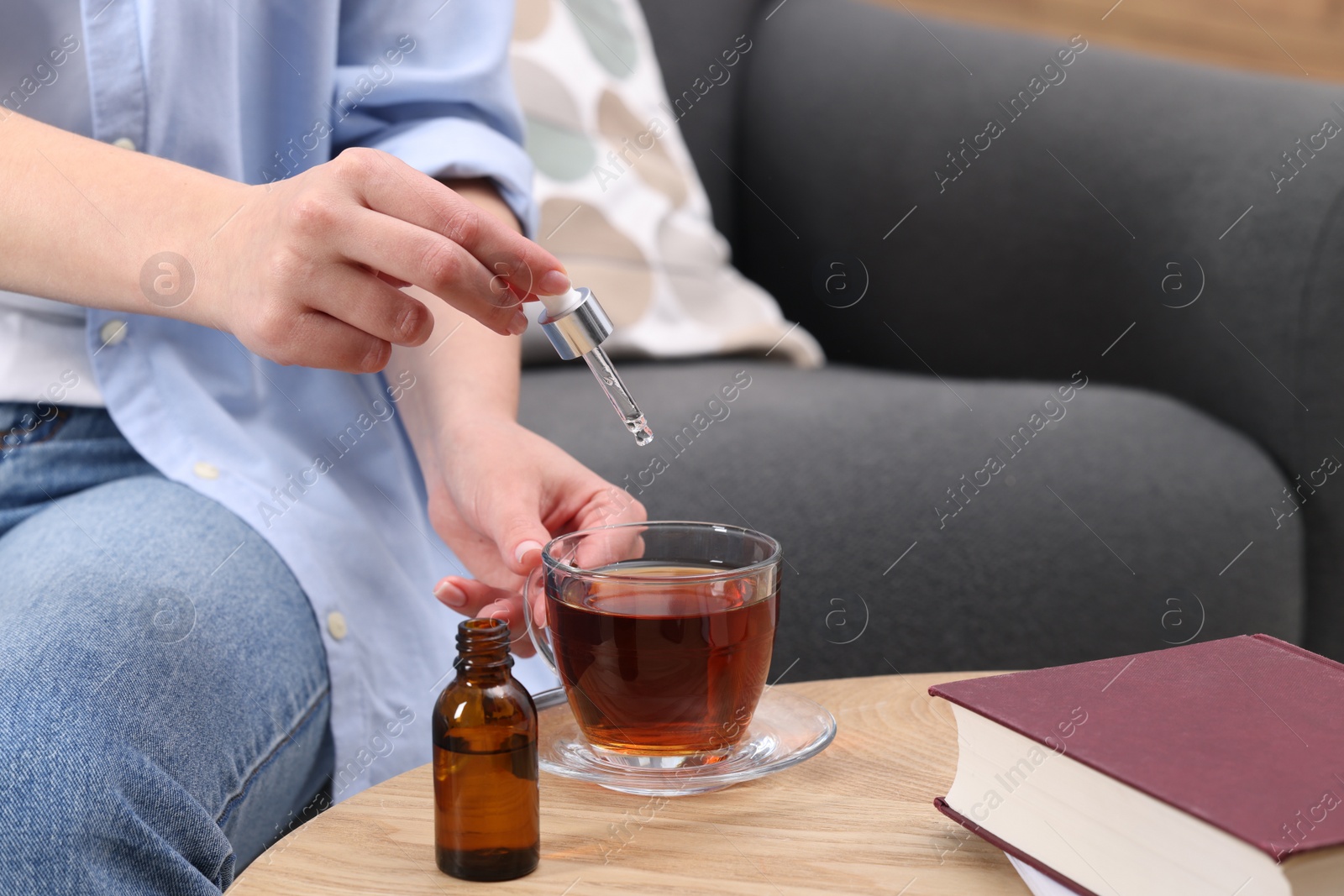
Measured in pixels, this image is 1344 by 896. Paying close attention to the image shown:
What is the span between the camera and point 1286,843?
1.03 feet

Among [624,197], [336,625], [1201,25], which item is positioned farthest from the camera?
[1201,25]

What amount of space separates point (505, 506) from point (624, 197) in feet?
2.68

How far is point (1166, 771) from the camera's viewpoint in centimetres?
35

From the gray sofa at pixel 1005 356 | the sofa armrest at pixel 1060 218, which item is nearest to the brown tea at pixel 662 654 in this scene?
the gray sofa at pixel 1005 356

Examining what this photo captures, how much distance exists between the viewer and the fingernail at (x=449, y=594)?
0.56 m

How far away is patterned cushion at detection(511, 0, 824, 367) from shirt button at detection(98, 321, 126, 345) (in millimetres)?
→ 571

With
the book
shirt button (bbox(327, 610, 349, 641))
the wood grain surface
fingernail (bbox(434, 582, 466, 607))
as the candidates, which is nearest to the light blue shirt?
shirt button (bbox(327, 610, 349, 641))

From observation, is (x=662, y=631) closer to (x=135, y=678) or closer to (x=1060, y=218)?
(x=135, y=678)

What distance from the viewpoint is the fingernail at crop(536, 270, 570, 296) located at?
1.56 ft

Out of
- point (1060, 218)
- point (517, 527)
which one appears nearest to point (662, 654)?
point (517, 527)

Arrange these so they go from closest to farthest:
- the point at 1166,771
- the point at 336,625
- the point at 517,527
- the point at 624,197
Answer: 1. the point at 1166,771
2. the point at 517,527
3. the point at 336,625
4. the point at 624,197

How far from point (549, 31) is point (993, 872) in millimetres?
1168

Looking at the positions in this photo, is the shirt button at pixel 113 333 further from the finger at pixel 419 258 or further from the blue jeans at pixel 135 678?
the finger at pixel 419 258

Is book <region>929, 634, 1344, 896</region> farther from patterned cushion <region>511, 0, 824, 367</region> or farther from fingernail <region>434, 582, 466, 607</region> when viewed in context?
patterned cushion <region>511, 0, 824, 367</region>
